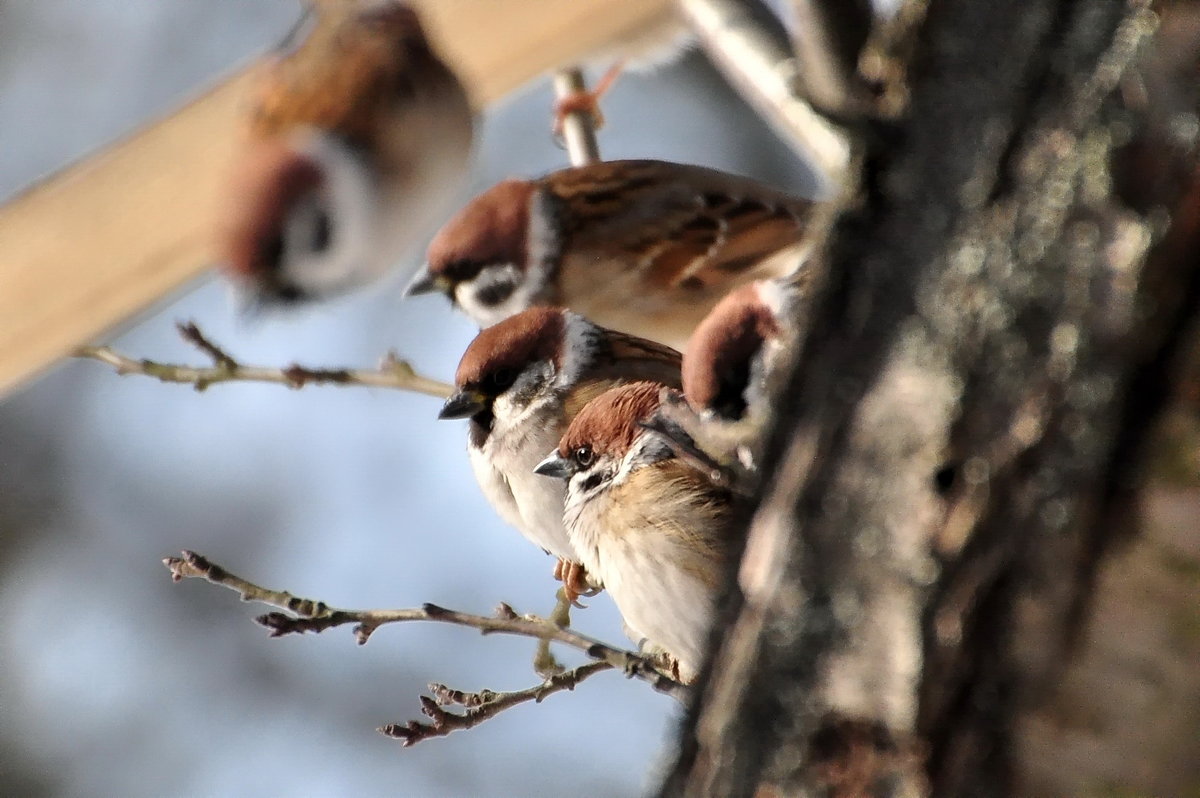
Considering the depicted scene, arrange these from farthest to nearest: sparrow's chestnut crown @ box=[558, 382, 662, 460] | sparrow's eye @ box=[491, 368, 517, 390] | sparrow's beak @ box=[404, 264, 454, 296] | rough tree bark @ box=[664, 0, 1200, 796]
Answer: sparrow's beak @ box=[404, 264, 454, 296]
sparrow's eye @ box=[491, 368, 517, 390]
sparrow's chestnut crown @ box=[558, 382, 662, 460]
rough tree bark @ box=[664, 0, 1200, 796]

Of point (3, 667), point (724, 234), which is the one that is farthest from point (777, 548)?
point (3, 667)

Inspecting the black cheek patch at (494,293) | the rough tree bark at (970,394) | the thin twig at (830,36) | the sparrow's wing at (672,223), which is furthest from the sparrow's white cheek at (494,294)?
the rough tree bark at (970,394)

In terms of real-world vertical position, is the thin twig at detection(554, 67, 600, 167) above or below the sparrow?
above

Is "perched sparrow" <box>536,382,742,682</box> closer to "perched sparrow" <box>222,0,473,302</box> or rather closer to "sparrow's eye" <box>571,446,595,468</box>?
"sparrow's eye" <box>571,446,595,468</box>

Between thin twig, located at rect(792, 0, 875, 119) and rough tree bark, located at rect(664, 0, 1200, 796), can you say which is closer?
rough tree bark, located at rect(664, 0, 1200, 796)

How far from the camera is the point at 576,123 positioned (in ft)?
9.10

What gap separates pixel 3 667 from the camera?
17.0 feet

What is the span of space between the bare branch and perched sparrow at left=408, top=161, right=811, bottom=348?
52 cm

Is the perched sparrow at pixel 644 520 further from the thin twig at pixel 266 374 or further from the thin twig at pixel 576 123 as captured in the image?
the thin twig at pixel 576 123

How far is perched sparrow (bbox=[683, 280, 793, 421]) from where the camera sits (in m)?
1.53

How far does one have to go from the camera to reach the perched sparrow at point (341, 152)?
2.47 meters

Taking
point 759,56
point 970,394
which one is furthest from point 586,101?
point 970,394

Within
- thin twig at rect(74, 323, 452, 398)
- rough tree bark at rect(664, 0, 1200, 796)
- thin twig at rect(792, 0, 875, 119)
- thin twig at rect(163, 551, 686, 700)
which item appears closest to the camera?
rough tree bark at rect(664, 0, 1200, 796)

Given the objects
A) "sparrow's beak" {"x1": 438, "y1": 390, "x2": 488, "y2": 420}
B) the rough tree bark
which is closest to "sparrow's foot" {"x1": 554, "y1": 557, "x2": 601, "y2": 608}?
"sparrow's beak" {"x1": 438, "y1": 390, "x2": 488, "y2": 420}
